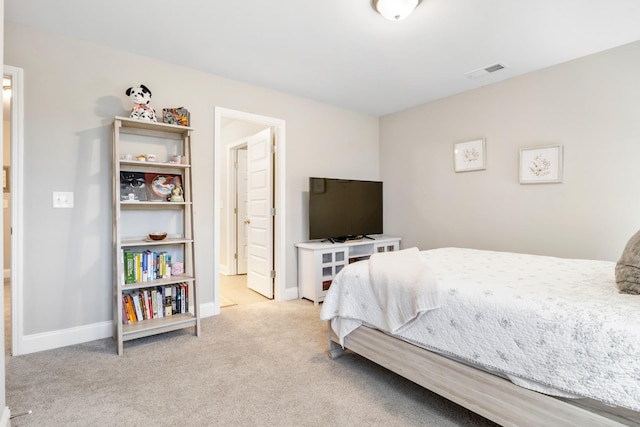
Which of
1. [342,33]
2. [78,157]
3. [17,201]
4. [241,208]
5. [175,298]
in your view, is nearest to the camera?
[17,201]

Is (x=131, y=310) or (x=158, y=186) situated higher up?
(x=158, y=186)

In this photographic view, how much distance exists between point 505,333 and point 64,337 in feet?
9.82

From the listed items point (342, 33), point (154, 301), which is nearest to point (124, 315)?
point (154, 301)

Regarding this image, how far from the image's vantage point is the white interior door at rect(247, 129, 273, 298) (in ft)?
12.8

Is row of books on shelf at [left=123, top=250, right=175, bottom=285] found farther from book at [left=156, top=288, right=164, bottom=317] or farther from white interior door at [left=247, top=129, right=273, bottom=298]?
white interior door at [left=247, top=129, right=273, bottom=298]

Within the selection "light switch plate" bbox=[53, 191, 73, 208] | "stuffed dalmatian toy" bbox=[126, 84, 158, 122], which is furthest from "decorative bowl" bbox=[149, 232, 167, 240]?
"stuffed dalmatian toy" bbox=[126, 84, 158, 122]

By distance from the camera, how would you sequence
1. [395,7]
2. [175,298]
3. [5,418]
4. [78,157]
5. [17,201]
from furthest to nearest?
[175,298] → [78,157] → [17,201] → [395,7] → [5,418]

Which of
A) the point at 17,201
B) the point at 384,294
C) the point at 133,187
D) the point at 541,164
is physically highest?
the point at 541,164

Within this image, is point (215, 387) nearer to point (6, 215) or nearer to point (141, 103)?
point (141, 103)

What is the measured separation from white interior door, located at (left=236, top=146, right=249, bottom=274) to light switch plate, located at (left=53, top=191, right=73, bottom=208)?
103 inches

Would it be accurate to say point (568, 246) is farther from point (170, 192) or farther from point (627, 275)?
point (170, 192)

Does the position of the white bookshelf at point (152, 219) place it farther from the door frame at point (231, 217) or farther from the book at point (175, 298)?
the door frame at point (231, 217)

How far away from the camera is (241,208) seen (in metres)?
5.13

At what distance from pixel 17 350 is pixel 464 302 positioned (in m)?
3.00
